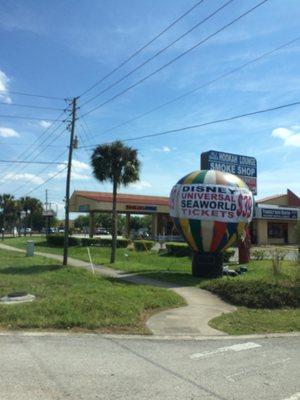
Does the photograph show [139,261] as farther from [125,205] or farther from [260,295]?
[125,205]

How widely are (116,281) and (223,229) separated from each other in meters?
4.82

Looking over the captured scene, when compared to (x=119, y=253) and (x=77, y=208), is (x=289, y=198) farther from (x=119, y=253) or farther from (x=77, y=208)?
(x=119, y=253)

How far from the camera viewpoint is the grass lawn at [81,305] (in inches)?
445

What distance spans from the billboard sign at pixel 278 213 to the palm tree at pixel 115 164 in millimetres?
30058

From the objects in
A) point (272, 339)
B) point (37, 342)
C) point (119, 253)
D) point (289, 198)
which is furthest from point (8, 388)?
point (289, 198)

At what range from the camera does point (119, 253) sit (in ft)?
120

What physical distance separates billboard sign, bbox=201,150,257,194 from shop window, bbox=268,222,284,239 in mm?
28207

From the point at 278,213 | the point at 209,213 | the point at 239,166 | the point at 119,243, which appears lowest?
the point at 119,243

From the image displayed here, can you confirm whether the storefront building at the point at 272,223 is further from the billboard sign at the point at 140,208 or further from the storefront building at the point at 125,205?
the billboard sign at the point at 140,208

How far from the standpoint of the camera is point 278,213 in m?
58.0

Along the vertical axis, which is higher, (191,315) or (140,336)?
(191,315)

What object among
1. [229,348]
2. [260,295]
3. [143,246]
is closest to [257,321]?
[260,295]

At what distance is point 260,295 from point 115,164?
15.9m

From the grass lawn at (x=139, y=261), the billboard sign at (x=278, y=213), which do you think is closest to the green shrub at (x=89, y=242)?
the grass lawn at (x=139, y=261)
